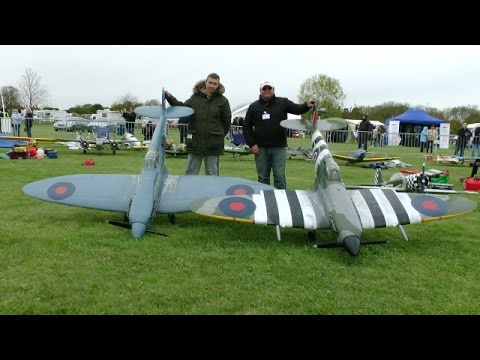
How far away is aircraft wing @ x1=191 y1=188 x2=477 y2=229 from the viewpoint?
5.12m

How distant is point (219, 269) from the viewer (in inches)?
175

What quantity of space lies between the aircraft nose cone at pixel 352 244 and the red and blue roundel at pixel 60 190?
3954 millimetres

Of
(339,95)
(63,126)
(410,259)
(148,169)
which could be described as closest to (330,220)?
(410,259)

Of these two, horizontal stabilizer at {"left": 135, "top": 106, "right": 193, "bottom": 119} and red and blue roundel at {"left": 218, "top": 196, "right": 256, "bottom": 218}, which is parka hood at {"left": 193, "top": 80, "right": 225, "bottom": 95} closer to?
horizontal stabilizer at {"left": 135, "top": 106, "right": 193, "bottom": 119}

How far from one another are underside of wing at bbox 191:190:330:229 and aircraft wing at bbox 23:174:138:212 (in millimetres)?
1349

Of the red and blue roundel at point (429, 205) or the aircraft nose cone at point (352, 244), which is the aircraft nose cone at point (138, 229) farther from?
the red and blue roundel at point (429, 205)

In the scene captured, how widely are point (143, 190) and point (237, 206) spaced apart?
149cm

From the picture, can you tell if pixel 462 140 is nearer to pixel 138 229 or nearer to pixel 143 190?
pixel 143 190

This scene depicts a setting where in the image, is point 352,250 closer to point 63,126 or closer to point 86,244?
point 86,244

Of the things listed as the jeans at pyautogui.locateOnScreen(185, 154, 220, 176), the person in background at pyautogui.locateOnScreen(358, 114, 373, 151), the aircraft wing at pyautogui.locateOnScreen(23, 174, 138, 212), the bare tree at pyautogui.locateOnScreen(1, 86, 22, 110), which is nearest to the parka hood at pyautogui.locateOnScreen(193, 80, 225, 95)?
the jeans at pyautogui.locateOnScreen(185, 154, 220, 176)

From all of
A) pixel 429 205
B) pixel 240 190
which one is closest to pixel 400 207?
pixel 429 205

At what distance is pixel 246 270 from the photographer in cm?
443

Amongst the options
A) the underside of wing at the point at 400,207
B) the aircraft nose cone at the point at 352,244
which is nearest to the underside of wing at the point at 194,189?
the underside of wing at the point at 400,207
